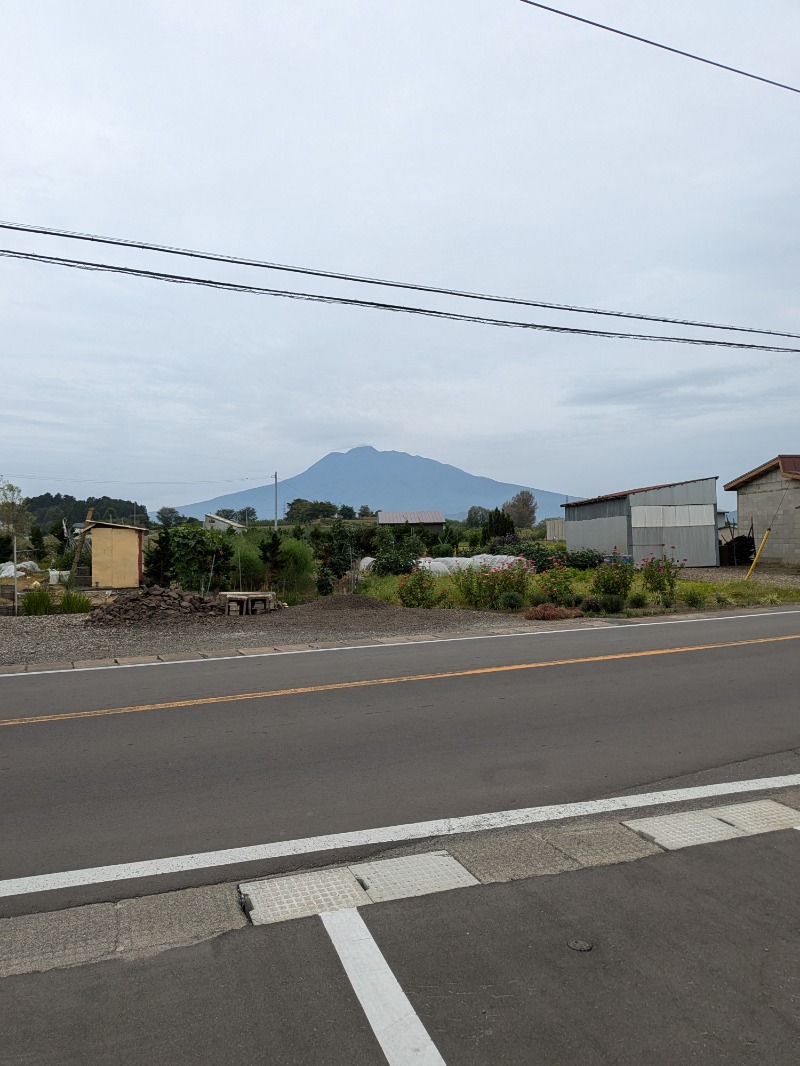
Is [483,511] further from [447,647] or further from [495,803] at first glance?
[495,803]

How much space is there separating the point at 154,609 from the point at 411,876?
11.8 meters

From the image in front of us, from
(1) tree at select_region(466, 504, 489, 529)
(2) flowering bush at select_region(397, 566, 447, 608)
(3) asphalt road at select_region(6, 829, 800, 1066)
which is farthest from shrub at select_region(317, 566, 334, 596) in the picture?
(1) tree at select_region(466, 504, 489, 529)

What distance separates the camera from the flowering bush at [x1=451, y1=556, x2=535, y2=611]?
1828 centimetres

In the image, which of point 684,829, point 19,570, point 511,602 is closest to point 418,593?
point 511,602

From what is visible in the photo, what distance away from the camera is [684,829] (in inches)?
196

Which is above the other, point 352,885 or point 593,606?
point 593,606

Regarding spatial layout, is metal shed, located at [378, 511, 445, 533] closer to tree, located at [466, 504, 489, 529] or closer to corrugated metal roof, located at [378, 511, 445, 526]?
corrugated metal roof, located at [378, 511, 445, 526]

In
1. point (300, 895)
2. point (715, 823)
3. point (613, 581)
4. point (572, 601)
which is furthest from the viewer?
point (613, 581)

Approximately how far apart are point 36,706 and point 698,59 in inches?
528

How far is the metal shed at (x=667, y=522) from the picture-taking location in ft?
101

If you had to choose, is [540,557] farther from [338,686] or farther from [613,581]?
[338,686]

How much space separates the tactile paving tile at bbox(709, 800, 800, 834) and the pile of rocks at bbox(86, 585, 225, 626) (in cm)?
1158

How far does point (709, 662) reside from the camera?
10664 mm

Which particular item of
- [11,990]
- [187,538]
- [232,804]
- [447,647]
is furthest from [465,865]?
[187,538]
